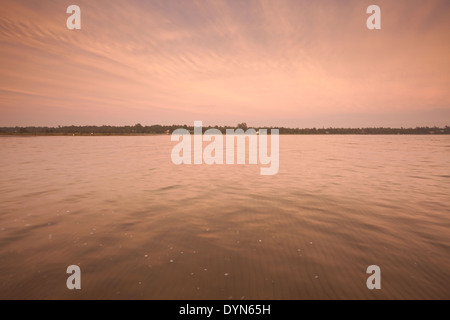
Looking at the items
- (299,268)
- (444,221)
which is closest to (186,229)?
(299,268)

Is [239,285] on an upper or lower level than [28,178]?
lower

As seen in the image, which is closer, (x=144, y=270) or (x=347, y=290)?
(x=347, y=290)

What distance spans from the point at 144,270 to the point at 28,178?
1731cm

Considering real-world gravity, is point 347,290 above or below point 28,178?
below

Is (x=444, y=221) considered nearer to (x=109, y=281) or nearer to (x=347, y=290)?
(x=347, y=290)

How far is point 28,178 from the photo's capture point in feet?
53.5

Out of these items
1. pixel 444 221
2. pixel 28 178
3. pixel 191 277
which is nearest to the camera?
pixel 191 277

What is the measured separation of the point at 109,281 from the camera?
4.85m

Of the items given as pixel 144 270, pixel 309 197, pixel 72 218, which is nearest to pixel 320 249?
pixel 144 270

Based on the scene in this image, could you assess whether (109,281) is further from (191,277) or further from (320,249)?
(320,249)

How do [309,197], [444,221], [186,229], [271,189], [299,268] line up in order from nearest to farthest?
1. [299,268]
2. [186,229]
3. [444,221]
4. [309,197]
5. [271,189]
